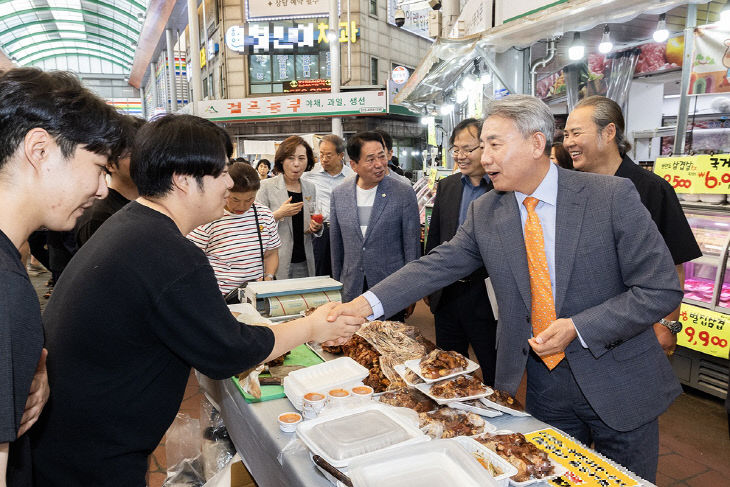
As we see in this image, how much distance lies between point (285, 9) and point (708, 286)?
17.9 metres

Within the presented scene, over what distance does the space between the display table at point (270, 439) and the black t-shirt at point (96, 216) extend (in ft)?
3.58

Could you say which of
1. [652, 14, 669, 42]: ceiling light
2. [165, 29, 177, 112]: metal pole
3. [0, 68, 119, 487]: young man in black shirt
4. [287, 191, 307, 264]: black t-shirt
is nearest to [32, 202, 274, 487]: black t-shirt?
[0, 68, 119, 487]: young man in black shirt

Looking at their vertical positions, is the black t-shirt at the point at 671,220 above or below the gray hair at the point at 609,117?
below

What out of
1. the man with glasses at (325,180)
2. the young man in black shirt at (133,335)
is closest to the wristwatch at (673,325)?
the young man in black shirt at (133,335)

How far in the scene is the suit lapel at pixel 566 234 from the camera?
5.75ft

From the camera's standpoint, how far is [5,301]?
Answer: 784mm

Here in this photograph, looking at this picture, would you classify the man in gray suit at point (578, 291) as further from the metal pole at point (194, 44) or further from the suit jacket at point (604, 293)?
the metal pole at point (194, 44)

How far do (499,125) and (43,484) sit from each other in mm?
1924

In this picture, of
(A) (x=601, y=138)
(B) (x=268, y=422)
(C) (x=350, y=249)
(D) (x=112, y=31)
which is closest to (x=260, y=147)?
(C) (x=350, y=249)

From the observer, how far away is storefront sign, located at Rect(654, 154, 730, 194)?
364cm

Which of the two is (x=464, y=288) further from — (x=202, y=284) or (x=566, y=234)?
(x=202, y=284)

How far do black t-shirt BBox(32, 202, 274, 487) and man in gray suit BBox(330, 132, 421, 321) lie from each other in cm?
234

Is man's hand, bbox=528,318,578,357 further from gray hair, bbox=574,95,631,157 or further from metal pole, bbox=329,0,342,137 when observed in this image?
metal pole, bbox=329,0,342,137

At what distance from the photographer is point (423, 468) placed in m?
1.19
